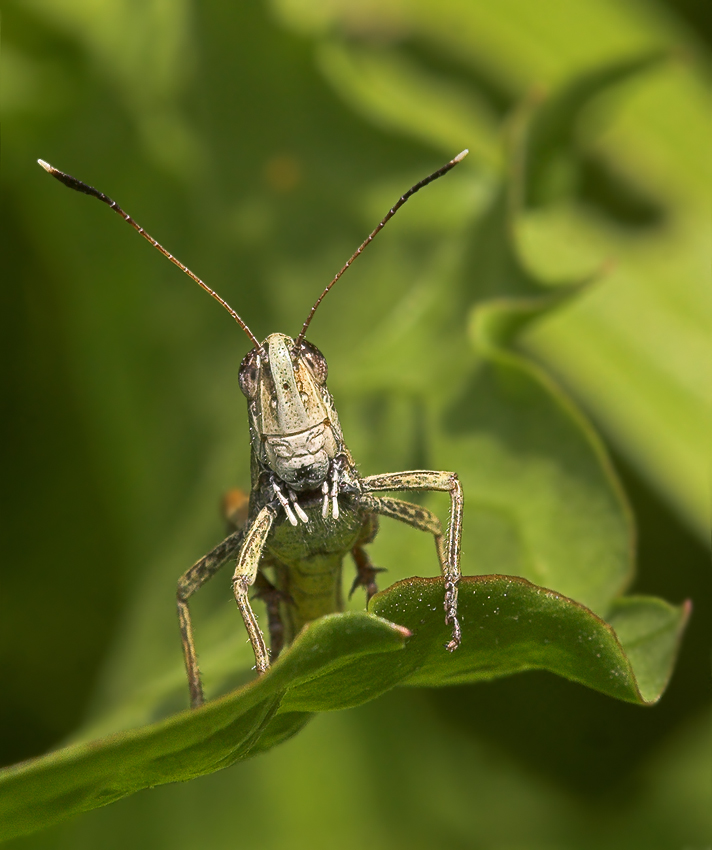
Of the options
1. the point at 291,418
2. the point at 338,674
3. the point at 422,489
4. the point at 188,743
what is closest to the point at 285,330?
the point at 291,418

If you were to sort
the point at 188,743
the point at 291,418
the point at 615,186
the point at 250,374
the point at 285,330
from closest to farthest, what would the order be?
the point at 188,743, the point at 291,418, the point at 250,374, the point at 285,330, the point at 615,186

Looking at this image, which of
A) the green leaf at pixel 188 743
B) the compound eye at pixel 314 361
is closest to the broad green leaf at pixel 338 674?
the green leaf at pixel 188 743

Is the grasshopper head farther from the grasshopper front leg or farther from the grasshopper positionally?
the grasshopper front leg

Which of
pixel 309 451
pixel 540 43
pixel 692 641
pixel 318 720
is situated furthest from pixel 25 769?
pixel 540 43

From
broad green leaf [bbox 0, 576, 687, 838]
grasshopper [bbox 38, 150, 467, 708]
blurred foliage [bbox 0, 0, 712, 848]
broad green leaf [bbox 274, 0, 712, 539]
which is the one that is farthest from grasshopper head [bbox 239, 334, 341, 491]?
broad green leaf [bbox 274, 0, 712, 539]

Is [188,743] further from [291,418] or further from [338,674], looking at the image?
[291,418]

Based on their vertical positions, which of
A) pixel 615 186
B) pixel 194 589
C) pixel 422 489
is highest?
pixel 615 186

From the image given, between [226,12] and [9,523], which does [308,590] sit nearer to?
[9,523]

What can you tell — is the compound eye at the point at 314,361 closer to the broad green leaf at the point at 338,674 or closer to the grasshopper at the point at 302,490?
the grasshopper at the point at 302,490
